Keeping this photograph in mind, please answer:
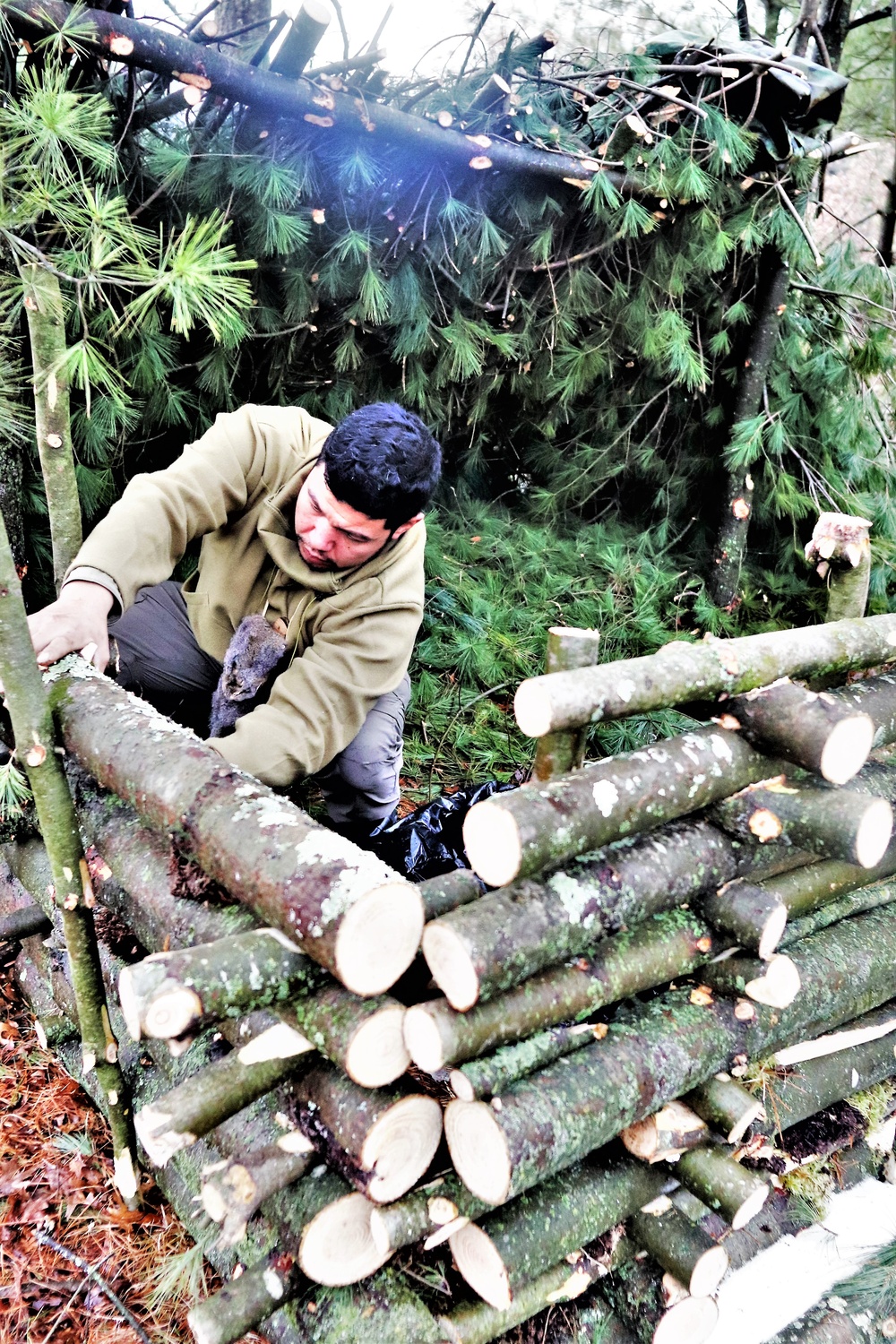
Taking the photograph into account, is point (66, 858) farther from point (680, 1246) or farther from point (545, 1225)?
point (680, 1246)

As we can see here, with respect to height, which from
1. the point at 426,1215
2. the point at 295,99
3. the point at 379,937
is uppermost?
the point at 295,99

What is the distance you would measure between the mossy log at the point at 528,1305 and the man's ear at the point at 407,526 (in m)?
1.72

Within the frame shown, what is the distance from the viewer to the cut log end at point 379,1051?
118cm

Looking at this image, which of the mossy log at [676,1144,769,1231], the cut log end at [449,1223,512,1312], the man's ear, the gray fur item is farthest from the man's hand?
the mossy log at [676,1144,769,1231]

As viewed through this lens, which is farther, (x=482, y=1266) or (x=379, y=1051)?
(x=482, y=1266)

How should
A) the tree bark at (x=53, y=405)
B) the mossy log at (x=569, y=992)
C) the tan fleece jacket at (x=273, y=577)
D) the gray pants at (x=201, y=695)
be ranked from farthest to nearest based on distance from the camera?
1. the gray pants at (x=201, y=695)
2. the tan fleece jacket at (x=273, y=577)
3. the tree bark at (x=53, y=405)
4. the mossy log at (x=569, y=992)

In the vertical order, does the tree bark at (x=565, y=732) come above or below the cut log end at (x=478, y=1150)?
above

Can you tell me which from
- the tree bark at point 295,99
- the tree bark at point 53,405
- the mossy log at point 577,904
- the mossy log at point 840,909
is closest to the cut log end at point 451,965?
the mossy log at point 577,904

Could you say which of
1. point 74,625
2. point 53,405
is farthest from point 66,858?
point 53,405

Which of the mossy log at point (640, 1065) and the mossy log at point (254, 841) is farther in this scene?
the mossy log at point (640, 1065)

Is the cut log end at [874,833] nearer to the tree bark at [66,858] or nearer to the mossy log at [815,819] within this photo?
the mossy log at [815,819]

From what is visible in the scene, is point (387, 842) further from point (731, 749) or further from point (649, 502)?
point (649, 502)

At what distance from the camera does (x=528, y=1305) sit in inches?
57.1

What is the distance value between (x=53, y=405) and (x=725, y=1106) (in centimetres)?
217
